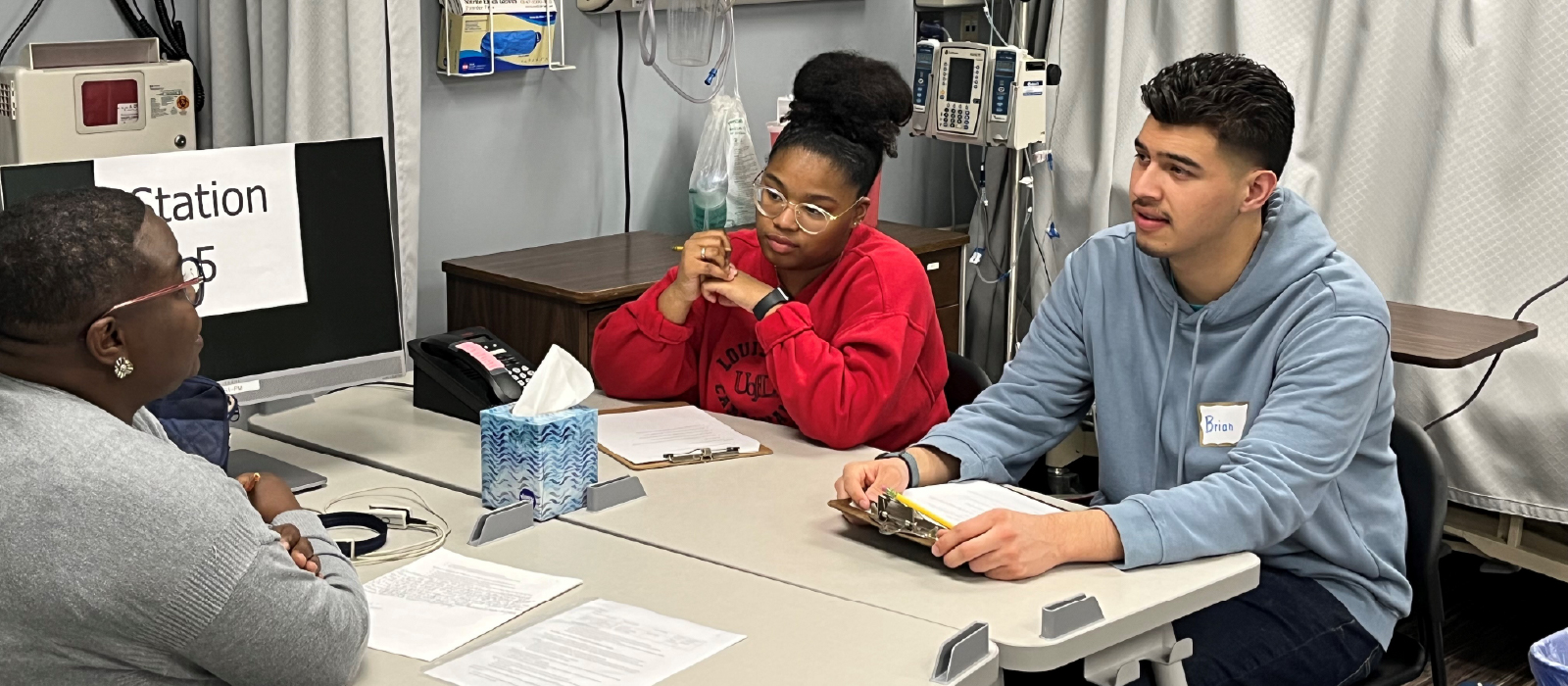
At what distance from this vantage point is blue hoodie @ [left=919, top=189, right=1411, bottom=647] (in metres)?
1.83

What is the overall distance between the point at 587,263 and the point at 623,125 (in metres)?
0.53

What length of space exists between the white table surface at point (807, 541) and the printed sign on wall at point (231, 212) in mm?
321

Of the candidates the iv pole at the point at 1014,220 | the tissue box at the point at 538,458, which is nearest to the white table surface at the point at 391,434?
the tissue box at the point at 538,458

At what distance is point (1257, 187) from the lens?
1.98 m

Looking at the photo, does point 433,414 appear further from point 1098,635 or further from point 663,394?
point 1098,635

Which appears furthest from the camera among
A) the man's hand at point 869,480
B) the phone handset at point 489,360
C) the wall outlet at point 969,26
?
the wall outlet at point 969,26

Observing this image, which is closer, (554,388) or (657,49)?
(554,388)

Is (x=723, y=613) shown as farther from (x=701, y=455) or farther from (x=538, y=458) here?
(x=701, y=455)

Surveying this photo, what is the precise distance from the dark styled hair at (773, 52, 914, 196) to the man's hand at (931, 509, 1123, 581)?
2.69 ft

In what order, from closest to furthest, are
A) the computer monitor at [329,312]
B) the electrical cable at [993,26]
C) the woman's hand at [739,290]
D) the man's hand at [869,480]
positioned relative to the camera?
the man's hand at [869,480] < the computer monitor at [329,312] < the woman's hand at [739,290] < the electrical cable at [993,26]

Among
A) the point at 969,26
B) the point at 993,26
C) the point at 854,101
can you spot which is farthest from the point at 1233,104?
the point at 969,26

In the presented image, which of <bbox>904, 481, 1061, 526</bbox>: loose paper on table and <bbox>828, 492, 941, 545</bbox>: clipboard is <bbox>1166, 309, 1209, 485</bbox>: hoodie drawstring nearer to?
<bbox>904, 481, 1061, 526</bbox>: loose paper on table

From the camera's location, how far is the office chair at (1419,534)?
2.03m

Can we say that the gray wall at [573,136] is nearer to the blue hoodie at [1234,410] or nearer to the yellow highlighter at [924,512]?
the blue hoodie at [1234,410]
